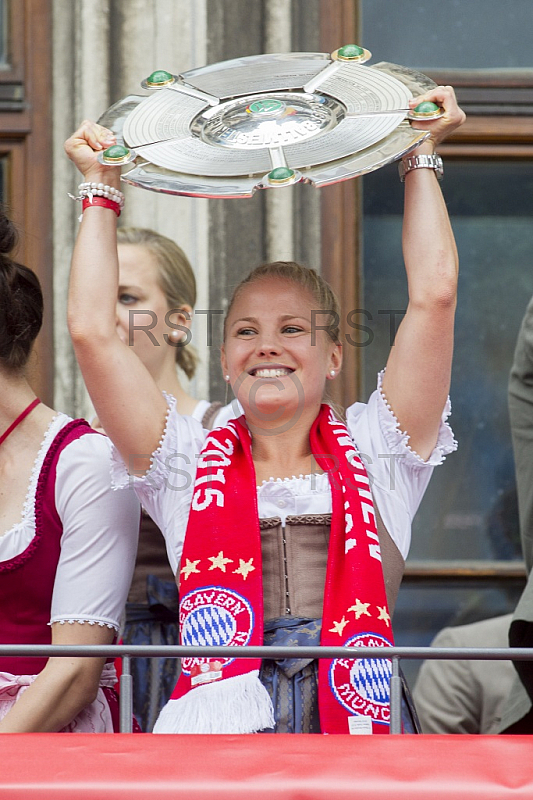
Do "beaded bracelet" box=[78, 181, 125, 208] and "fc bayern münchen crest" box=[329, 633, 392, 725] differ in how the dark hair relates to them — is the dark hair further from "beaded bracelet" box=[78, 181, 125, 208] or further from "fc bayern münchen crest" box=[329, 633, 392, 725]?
"fc bayern münchen crest" box=[329, 633, 392, 725]

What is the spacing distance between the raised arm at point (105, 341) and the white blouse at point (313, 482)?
46mm

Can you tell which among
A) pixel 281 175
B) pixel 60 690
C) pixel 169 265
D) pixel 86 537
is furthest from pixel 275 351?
pixel 169 265

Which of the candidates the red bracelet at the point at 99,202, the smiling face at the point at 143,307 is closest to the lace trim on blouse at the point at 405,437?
the red bracelet at the point at 99,202

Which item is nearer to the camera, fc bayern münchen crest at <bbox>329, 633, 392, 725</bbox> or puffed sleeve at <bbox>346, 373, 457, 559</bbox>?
fc bayern münchen crest at <bbox>329, 633, 392, 725</bbox>

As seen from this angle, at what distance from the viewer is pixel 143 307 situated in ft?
11.3

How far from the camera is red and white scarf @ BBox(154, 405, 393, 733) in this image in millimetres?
2338

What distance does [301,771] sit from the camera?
189 cm

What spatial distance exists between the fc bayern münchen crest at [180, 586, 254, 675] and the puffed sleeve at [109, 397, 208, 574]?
0.16 metres

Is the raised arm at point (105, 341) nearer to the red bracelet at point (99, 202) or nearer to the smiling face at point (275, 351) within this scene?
the red bracelet at point (99, 202)

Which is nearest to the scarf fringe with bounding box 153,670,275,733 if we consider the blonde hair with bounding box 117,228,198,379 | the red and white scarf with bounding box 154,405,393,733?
the red and white scarf with bounding box 154,405,393,733

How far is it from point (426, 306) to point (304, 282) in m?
0.33

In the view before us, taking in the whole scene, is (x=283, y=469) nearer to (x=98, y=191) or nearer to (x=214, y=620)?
(x=214, y=620)

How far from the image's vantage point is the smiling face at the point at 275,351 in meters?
2.64

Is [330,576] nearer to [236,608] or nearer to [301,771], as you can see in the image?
[236,608]
